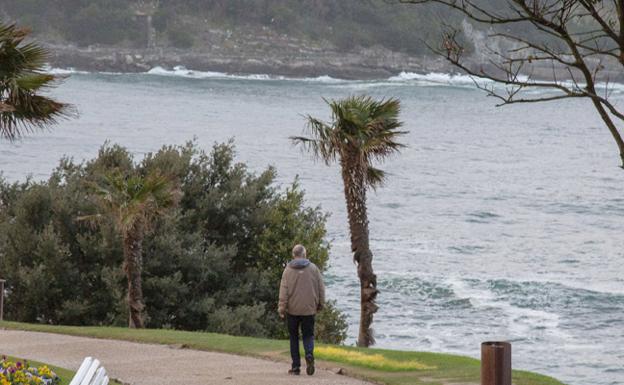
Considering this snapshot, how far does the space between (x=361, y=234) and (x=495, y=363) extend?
56.6ft

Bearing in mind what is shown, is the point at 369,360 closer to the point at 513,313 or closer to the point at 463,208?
the point at 513,313

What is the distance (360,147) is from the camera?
2764cm

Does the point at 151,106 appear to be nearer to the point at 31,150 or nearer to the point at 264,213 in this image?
the point at 31,150

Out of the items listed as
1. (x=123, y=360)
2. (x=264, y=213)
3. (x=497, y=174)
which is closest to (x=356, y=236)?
(x=264, y=213)

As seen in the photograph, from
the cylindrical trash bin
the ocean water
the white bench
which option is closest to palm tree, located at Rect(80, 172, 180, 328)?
the ocean water

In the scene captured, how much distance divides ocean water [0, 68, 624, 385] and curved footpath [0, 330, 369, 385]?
17473mm

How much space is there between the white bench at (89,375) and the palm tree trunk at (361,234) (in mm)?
16454

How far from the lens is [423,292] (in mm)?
48000

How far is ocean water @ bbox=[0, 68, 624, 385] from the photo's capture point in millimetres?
41469

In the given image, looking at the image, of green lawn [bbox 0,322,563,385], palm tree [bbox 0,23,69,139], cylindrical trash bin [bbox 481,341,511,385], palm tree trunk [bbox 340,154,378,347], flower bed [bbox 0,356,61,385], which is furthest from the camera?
palm tree trunk [bbox 340,154,378,347]

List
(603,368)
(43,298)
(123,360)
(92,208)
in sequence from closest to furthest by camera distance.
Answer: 1. (123,360)
2. (43,298)
3. (92,208)
4. (603,368)

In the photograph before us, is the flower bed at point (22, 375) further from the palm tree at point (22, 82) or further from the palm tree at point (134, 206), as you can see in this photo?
the palm tree at point (134, 206)

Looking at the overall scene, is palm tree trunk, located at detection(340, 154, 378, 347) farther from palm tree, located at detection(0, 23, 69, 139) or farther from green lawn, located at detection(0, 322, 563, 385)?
palm tree, located at detection(0, 23, 69, 139)

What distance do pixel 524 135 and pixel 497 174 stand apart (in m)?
39.3
